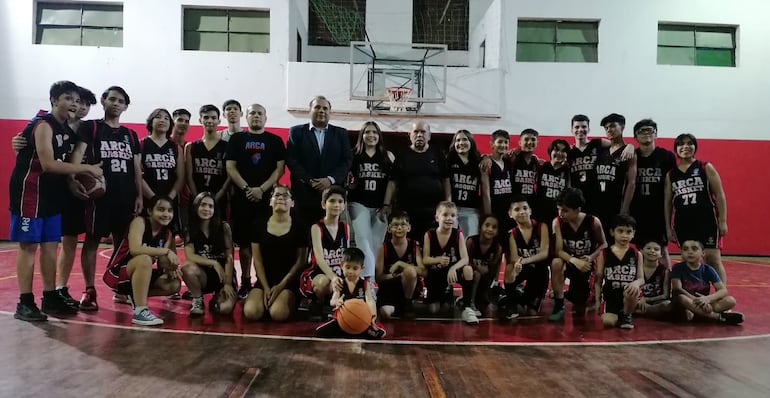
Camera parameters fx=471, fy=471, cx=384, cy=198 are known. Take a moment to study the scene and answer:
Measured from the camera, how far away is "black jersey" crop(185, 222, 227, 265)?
13.6ft

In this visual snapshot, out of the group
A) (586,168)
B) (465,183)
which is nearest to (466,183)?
(465,183)

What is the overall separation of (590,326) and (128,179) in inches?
166

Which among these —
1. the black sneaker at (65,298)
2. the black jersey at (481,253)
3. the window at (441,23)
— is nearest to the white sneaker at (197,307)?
the black sneaker at (65,298)

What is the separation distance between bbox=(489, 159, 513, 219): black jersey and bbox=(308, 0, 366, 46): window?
7.87 metres

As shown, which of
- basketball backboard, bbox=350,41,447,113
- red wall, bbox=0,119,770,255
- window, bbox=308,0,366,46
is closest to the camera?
basketball backboard, bbox=350,41,447,113

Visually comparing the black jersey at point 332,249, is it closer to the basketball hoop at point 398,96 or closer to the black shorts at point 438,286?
the black shorts at point 438,286

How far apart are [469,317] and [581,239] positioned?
1280mm

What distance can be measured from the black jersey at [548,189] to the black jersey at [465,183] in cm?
71

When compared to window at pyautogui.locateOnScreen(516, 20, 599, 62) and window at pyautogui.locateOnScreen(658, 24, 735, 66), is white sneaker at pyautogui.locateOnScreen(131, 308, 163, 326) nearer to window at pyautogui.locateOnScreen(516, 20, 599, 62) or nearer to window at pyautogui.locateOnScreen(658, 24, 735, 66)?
window at pyautogui.locateOnScreen(516, 20, 599, 62)

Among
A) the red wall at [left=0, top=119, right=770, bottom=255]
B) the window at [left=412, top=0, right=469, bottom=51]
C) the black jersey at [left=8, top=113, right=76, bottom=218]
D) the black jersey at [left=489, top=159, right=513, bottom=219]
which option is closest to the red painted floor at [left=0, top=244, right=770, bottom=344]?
the black jersey at [left=8, top=113, right=76, bottom=218]

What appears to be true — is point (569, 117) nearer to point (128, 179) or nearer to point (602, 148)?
point (602, 148)

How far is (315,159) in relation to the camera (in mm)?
4430

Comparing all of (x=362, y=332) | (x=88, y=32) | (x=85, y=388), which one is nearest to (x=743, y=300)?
(x=362, y=332)

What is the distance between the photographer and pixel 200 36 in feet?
33.0
